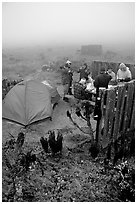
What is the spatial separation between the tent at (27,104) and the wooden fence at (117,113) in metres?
2.20

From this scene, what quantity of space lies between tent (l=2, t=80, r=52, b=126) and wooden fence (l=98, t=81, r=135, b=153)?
7.21ft

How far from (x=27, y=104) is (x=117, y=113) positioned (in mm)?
2831

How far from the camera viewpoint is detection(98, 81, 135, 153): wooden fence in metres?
4.84

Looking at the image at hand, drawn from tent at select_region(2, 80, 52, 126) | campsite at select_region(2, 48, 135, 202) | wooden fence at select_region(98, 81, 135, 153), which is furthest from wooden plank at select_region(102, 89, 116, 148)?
tent at select_region(2, 80, 52, 126)

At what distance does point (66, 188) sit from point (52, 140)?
115cm

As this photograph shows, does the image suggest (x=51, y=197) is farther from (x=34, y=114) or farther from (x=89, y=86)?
(x=89, y=86)

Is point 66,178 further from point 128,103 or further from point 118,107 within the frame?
point 128,103

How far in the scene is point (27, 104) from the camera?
6.68 meters

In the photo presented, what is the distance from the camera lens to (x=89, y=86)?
25.5 ft

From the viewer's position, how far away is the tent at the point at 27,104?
6.62 metres

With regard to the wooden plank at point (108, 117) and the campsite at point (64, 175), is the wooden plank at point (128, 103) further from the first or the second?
the campsite at point (64, 175)

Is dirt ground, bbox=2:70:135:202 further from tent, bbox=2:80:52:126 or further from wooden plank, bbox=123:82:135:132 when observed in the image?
wooden plank, bbox=123:82:135:132

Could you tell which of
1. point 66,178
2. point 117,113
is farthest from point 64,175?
point 117,113

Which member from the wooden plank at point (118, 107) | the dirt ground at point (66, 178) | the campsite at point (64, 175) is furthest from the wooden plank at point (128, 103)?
the dirt ground at point (66, 178)
